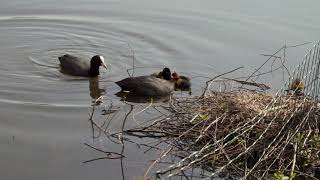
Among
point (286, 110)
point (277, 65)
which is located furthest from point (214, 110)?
point (277, 65)

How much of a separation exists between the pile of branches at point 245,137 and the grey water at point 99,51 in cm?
52

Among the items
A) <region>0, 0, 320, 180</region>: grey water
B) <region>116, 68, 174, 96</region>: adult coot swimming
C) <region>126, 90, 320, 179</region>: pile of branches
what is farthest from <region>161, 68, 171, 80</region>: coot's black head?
<region>126, 90, 320, 179</region>: pile of branches

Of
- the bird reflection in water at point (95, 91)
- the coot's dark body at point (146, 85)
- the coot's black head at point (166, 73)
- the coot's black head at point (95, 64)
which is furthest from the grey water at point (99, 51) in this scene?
the coot's black head at point (166, 73)

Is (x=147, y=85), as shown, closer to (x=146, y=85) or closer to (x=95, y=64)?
(x=146, y=85)

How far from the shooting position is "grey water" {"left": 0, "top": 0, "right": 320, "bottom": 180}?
23.4 feet

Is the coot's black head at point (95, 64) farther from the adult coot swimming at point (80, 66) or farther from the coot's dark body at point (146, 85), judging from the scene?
the coot's dark body at point (146, 85)

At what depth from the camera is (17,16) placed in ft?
42.8

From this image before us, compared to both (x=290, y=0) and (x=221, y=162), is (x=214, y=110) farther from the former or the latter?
(x=290, y=0)

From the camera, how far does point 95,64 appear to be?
412 inches

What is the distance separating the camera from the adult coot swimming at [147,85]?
31.2ft

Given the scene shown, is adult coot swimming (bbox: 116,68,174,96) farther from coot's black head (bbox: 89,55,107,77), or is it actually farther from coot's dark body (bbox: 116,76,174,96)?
coot's black head (bbox: 89,55,107,77)

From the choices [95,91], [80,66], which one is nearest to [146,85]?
[95,91]

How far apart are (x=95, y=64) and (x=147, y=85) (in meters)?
1.32

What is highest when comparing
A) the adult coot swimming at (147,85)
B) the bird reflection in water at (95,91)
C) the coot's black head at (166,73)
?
the coot's black head at (166,73)
